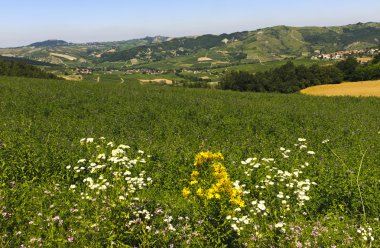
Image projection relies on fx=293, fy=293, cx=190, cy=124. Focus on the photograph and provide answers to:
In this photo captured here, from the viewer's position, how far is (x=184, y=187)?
23.0 ft

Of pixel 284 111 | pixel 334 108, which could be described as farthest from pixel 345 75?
pixel 284 111

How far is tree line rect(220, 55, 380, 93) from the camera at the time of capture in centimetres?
6681

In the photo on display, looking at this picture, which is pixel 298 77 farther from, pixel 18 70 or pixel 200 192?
pixel 200 192

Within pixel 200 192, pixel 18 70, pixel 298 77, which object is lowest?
pixel 298 77

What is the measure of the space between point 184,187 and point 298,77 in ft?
223

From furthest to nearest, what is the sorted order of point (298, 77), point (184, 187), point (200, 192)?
1. point (298, 77)
2. point (184, 187)
3. point (200, 192)

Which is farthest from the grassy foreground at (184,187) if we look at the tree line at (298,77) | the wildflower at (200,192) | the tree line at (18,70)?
the tree line at (18,70)

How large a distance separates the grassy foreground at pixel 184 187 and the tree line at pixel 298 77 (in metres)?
46.9

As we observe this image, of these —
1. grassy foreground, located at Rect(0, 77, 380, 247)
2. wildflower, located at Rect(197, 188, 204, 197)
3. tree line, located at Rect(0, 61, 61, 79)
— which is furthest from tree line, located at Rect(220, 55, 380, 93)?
wildflower, located at Rect(197, 188, 204, 197)

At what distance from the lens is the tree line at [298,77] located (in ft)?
219

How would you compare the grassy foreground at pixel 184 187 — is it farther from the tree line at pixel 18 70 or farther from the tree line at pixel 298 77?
the tree line at pixel 18 70

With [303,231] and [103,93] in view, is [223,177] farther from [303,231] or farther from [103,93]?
[103,93]

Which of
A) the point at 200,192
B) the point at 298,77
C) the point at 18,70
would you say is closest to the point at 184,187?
the point at 200,192

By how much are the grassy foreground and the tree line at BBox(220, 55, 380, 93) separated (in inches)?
1847
